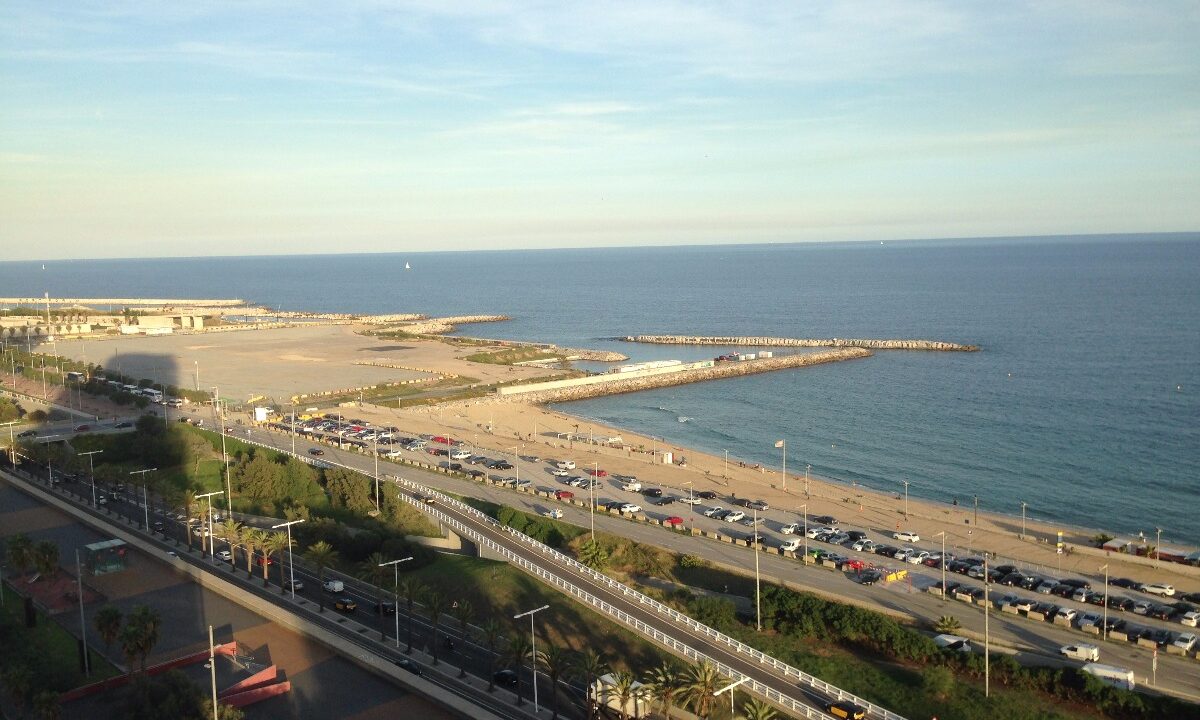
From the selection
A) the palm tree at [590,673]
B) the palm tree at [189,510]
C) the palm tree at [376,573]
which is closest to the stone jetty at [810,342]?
the palm tree at [189,510]

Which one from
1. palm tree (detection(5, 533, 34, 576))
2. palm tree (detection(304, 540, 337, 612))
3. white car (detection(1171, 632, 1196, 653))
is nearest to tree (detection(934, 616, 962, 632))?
white car (detection(1171, 632, 1196, 653))

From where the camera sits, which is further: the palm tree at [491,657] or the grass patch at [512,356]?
the grass patch at [512,356]

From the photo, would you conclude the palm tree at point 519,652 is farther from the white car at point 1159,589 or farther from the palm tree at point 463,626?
the white car at point 1159,589

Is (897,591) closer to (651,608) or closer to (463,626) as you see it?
(651,608)

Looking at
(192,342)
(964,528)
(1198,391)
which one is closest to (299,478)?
(964,528)

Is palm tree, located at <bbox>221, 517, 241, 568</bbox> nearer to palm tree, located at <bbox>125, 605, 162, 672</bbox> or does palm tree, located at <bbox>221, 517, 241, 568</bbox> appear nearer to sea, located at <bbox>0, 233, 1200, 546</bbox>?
palm tree, located at <bbox>125, 605, 162, 672</bbox>

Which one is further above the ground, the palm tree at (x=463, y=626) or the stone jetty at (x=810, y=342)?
the stone jetty at (x=810, y=342)
